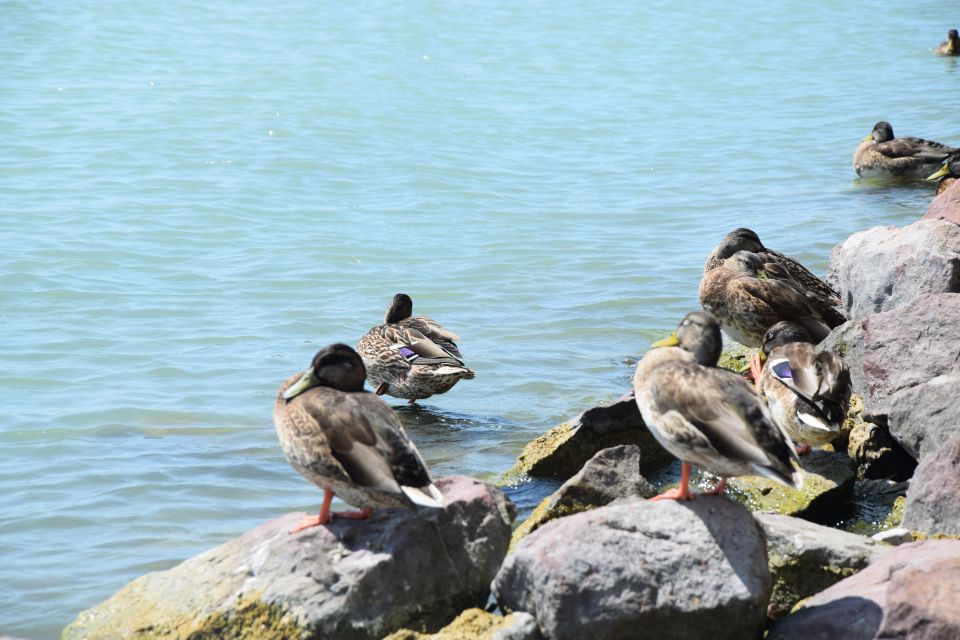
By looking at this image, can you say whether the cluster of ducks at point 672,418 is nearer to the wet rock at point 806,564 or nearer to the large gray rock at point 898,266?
the wet rock at point 806,564

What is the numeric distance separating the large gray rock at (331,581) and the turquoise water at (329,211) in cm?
98

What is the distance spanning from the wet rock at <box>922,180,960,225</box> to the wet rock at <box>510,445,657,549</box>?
4.91 meters

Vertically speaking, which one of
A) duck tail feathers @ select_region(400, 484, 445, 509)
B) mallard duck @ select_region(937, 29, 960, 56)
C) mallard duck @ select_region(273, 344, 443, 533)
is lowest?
duck tail feathers @ select_region(400, 484, 445, 509)

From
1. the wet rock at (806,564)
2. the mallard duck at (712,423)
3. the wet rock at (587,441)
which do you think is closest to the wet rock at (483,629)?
the mallard duck at (712,423)

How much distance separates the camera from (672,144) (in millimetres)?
21891

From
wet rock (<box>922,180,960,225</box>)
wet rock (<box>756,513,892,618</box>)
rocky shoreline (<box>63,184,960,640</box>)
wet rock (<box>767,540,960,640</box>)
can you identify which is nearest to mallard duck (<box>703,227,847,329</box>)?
wet rock (<box>922,180,960,225</box>)

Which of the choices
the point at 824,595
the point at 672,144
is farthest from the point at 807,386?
the point at 672,144

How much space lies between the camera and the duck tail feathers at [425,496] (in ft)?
16.4

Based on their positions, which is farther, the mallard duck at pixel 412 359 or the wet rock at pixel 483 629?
the mallard duck at pixel 412 359

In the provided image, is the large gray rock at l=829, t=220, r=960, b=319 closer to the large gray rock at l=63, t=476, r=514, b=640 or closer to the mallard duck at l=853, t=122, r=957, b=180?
the large gray rock at l=63, t=476, r=514, b=640

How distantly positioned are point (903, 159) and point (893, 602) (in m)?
15.1

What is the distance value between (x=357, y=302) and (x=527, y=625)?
322 inches

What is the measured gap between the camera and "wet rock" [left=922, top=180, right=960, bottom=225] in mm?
10050

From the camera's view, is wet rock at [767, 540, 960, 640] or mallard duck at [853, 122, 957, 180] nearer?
wet rock at [767, 540, 960, 640]
